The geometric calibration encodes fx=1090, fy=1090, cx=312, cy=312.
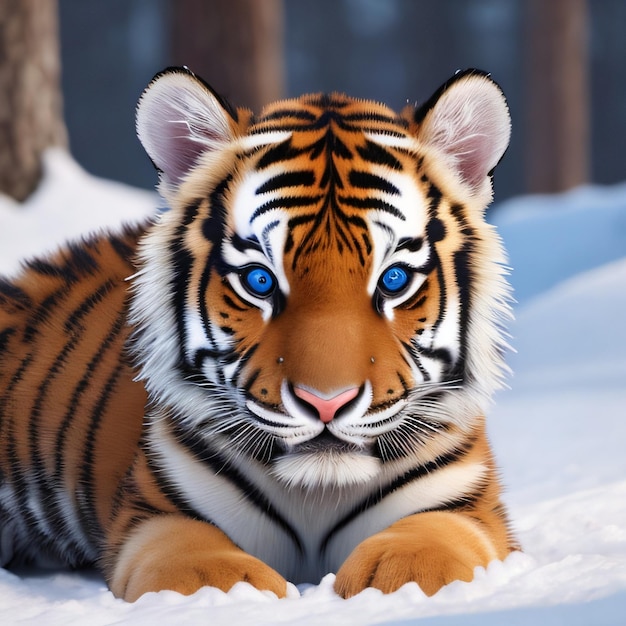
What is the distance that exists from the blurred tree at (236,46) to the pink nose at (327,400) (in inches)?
243

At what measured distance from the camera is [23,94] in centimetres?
646

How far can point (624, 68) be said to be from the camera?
59.4ft

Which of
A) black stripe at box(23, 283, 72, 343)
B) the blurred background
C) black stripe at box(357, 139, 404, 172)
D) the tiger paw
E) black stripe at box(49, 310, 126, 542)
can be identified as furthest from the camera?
the blurred background

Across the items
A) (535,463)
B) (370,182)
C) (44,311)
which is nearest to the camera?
(370,182)

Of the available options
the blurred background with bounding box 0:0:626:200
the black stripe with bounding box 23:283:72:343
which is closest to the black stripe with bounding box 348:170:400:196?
the black stripe with bounding box 23:283:72:343

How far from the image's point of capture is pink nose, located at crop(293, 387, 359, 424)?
6.36 ft

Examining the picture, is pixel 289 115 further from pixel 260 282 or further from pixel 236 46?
pixel 236 46

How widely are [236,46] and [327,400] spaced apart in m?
6.45

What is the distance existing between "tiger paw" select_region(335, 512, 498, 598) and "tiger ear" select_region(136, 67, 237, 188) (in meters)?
0.91

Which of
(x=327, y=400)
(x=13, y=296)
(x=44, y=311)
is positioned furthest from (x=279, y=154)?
(x=13, y=296)

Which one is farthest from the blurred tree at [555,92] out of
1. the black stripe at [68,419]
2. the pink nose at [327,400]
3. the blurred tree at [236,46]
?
the pink nose at [327,400]

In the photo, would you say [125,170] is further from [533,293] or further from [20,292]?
[20,292]

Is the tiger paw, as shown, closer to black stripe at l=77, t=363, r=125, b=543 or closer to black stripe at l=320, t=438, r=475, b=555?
black stripe at l=320, t=438, r=475, b=555

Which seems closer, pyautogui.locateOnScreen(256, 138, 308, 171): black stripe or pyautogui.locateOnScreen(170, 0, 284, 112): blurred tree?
pyautogui.locateOnScreen(256, 138, 308, 171): black stripe
